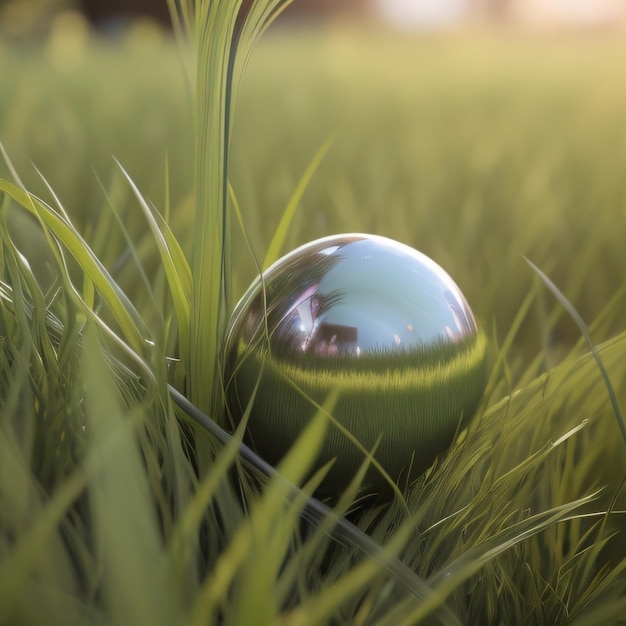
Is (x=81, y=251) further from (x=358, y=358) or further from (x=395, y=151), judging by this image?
(x=395, y=151)

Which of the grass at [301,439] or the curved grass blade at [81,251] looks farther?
the curved grass blade at [81,251]

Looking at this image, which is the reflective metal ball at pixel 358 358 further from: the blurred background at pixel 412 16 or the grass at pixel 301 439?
the blurred background at pixel 412 16

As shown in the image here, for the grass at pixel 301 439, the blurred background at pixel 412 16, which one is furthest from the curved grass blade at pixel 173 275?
the blurred background at pixel 412 16

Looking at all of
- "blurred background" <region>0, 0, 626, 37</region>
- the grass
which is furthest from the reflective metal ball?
"blurred background" <region>0, 0, 626, 37</region>

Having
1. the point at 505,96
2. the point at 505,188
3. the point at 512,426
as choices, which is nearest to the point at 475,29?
the point at 505,96

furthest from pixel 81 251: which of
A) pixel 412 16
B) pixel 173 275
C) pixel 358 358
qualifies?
pixel 412 16

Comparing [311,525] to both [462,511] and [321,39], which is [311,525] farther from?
[321,39]

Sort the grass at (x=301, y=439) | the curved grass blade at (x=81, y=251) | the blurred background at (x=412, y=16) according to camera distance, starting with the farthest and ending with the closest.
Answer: the blurred background at (x=412, y=16) → the curved grass blade at (x=81, y=251) → the grass at (x=301, y=439)
